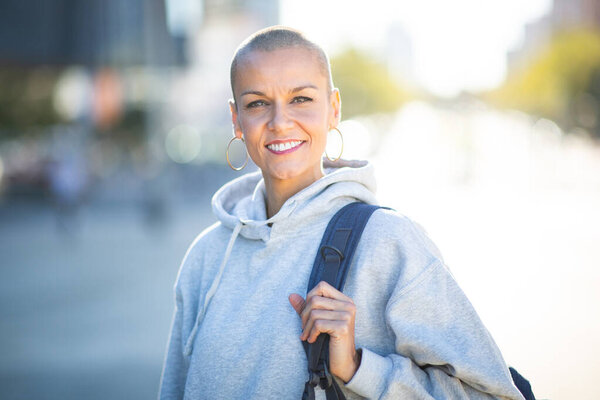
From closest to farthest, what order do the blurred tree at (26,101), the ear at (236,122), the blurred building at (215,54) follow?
the ear at (236,122)
the blurred tree at (26,101)
the blurred building at (215,54)

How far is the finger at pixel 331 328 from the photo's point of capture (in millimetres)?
1812

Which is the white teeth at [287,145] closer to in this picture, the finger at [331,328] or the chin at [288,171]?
the chin at [288,171]

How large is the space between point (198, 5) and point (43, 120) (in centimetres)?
1035

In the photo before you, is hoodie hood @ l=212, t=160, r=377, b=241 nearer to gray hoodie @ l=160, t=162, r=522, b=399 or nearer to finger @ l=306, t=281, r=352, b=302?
gray hoodie @ l=160, t=162, r=522, b=399

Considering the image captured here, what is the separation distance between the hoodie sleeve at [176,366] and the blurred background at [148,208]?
3.04 meters

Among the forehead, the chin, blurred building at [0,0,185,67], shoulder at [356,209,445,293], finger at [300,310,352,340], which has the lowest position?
finger at [300,310,352,340]

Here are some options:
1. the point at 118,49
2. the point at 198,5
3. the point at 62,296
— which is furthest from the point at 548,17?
the point at 62,296

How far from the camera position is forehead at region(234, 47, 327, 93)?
2.15 metres

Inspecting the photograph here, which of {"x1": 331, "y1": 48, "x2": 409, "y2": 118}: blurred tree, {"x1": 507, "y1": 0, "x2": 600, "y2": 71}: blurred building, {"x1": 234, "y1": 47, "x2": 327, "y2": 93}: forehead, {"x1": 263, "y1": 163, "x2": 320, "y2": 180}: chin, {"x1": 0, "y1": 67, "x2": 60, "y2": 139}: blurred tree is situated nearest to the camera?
{"x1": 234, "y1": 47, "x2": 327, "y2": 93}: forehead

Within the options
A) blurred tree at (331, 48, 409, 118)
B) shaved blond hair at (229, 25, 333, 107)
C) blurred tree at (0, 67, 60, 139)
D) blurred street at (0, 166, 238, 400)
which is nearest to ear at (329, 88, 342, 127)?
shaved blond hair at (229, 25, 333, 107)

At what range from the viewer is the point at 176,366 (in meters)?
2.48

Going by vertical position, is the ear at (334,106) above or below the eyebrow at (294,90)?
below

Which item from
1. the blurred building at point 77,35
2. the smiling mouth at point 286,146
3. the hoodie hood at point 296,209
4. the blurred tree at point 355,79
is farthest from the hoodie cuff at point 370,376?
the blurred tree at point 355,79

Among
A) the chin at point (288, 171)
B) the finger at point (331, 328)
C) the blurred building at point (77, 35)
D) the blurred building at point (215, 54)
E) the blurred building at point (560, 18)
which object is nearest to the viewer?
the finger at point (331, 328)
